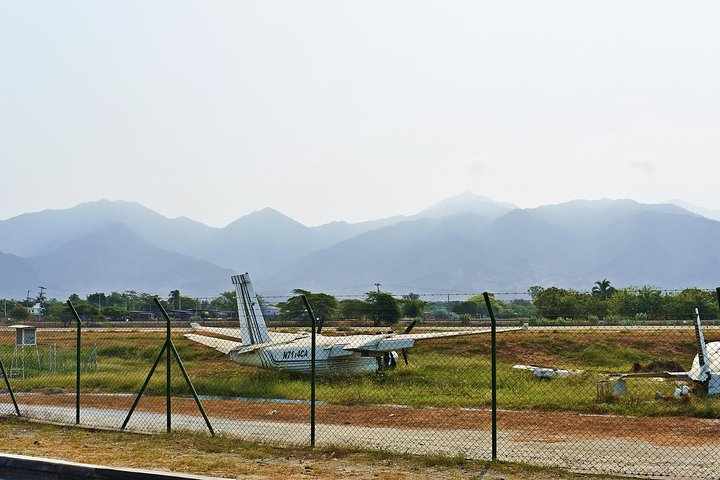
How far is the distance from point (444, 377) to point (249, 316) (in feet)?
24.8

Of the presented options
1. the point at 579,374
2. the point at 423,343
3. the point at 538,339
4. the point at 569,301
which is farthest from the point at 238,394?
the point at 569,301

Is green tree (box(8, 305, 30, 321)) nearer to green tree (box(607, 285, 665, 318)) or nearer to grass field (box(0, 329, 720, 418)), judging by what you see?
grass field (box(0, 329, 720, 418))

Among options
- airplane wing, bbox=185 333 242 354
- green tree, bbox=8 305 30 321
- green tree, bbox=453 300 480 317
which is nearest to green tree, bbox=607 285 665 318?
green tree, bbox=453 300 480 317

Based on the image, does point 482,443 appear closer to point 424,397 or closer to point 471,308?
point 424,397

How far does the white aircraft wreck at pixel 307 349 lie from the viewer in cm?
2877

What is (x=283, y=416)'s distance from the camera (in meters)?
20.1

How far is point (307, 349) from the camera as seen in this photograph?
28359 mm

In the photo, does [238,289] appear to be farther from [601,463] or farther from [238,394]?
[601,463]

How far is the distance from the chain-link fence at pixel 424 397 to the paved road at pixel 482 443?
4 cm

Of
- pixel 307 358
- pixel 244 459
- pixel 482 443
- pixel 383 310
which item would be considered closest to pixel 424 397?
pixel 307 358

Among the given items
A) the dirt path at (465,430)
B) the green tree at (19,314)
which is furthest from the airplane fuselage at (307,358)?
the green tree at (19,314)

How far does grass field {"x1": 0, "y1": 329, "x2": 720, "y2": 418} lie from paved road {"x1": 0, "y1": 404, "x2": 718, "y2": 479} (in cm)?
280

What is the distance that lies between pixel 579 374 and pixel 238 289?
12670mm

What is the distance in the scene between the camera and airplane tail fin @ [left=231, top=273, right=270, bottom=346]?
30.6 m
